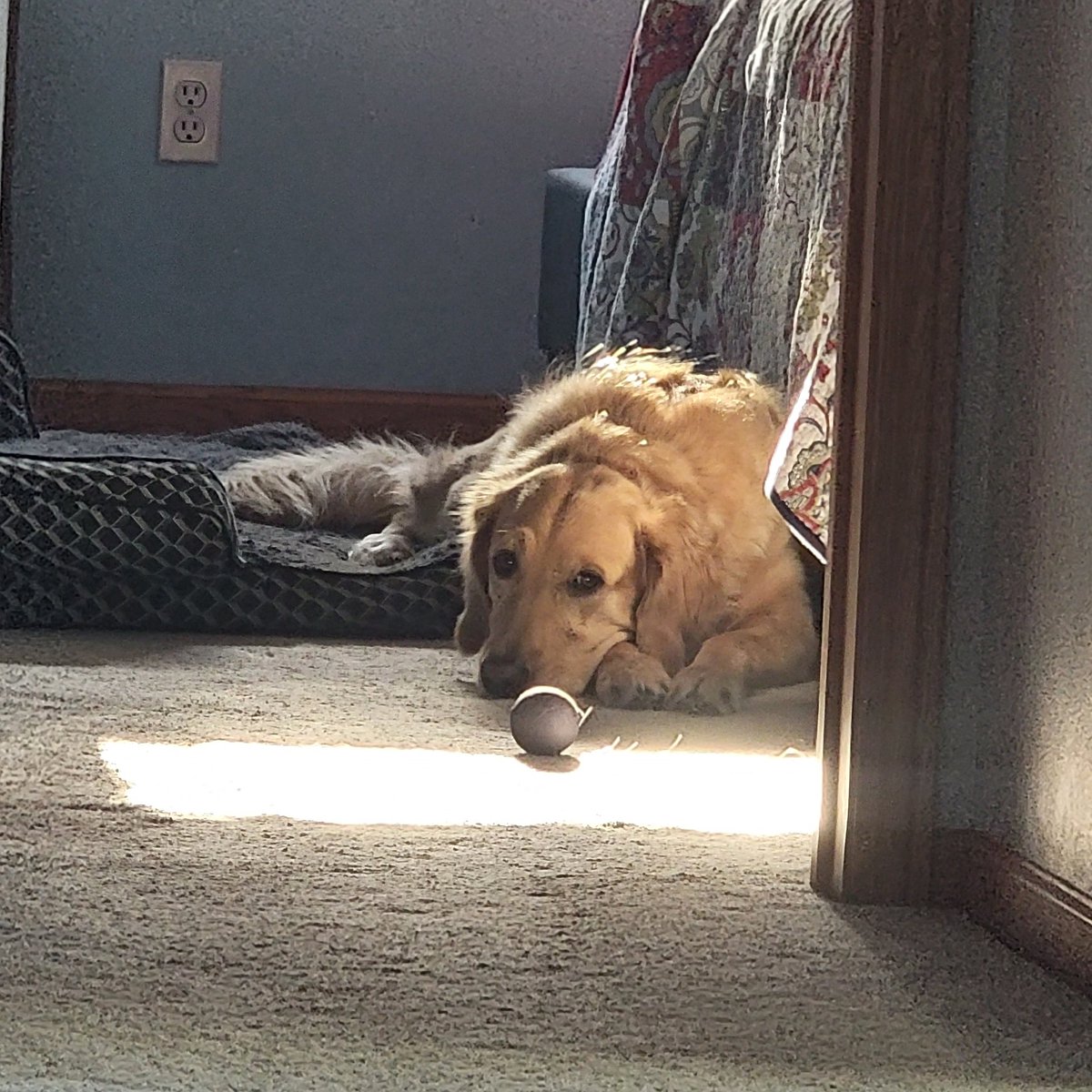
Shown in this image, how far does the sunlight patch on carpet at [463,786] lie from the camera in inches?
52.4

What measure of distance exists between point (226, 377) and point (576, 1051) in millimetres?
3061

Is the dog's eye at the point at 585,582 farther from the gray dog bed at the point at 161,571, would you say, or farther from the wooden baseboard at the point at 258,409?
the wooden baseboard at the point at 258,409

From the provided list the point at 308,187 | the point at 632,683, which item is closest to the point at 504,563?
the point at 632,683

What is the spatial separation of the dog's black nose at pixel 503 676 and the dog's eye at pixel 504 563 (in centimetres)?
11

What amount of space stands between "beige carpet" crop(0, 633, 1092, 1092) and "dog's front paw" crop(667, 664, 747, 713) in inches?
4.5

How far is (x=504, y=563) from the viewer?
187 centimetres

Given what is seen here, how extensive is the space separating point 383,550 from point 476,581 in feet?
1.84

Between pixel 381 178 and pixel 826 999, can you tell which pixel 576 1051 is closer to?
pixel 826 999

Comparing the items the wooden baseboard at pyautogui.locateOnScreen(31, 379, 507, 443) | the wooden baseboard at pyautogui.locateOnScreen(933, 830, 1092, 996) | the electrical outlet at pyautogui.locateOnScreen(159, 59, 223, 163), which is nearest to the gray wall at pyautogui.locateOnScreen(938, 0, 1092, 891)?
the wooden baseboard at pyautogui.locateOnScreen(933, 830, 1092, 996)

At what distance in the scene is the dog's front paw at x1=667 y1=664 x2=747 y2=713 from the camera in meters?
1.78

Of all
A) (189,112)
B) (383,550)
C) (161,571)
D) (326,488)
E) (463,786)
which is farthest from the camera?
(189,112)

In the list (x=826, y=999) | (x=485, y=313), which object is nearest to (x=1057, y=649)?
(x=826, y=999)

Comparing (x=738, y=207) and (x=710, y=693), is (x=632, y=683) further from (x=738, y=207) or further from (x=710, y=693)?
(x=738, y=207)

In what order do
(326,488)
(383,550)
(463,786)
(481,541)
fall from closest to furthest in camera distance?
1. (463,786)
2. (481,541)
3. (383,550)
4. (326,488)
